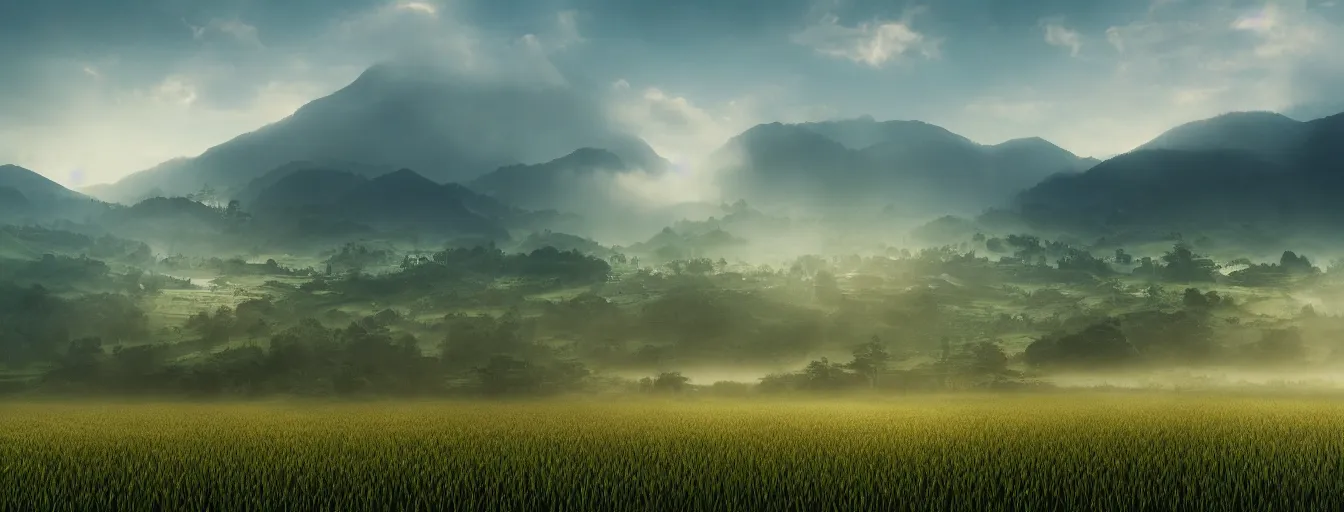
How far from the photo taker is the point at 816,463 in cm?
2052

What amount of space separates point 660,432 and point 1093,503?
20361 mm

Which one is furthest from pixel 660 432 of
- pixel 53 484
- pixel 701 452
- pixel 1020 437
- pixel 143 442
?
pixel 53 484

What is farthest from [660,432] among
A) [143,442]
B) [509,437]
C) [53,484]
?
[53,484]

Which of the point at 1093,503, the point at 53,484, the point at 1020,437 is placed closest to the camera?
the point at 1093,503

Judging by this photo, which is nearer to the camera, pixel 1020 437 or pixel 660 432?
pixel 1020 437

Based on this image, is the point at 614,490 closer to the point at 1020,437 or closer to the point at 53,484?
the point at 53,484

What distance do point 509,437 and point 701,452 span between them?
30.9 ft

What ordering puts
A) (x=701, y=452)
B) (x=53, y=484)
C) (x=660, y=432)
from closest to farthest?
(x=53, y=484), (x=701, y=452), (x=660, y=432)

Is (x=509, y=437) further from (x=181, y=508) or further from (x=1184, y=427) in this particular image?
(x=1184, y=427)

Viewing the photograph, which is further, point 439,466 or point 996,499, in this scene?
point 439,466

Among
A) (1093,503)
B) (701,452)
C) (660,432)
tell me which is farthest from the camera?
(660,432)

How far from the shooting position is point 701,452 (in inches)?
934

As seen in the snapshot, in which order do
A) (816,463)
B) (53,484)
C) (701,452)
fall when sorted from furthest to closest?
(701,452) → (816,463) → (53,484)

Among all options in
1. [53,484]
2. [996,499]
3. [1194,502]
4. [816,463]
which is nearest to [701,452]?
[816,463]
